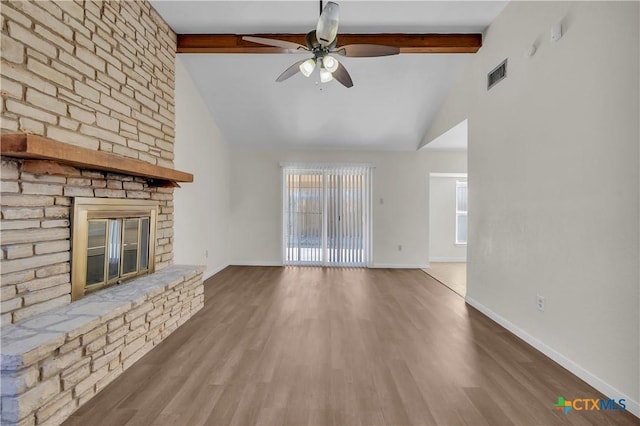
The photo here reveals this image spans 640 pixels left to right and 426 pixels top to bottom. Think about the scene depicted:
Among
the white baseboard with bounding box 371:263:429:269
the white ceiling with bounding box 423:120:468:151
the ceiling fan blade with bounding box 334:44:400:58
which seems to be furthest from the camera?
the white baseboard with bounding box 371:263:429:269

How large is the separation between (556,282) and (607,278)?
44 centimetres

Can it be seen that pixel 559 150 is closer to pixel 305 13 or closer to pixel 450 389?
pixel 450 389

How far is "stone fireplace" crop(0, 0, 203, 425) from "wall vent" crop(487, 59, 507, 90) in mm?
3608

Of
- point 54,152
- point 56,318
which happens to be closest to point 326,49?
point 54,152

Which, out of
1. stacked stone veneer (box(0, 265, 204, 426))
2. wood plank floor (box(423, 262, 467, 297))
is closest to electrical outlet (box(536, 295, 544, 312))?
wood plank floor (box(423, 262, 467, 297))

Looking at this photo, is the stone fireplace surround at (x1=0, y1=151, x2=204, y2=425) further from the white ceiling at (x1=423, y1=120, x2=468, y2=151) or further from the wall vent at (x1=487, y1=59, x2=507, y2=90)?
the white ceiling at (x1=423, y1=120, x2=468, y2=151)

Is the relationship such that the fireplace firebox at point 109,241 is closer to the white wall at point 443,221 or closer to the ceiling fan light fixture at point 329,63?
the ceiling fan light fixture at point 329,63

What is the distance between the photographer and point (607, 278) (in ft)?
6.30

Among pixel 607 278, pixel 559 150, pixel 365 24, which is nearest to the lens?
pixel 607 278

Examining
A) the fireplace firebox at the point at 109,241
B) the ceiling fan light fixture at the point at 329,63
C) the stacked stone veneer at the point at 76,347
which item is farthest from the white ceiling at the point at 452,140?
the stacked stone veneer at the point at 76,347

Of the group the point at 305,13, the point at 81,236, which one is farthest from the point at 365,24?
the point at 81,236

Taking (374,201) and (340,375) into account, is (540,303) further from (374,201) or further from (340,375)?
(374,201)

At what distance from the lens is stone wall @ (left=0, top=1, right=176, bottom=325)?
174cm

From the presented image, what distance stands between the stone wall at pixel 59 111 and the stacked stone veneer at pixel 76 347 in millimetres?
262
